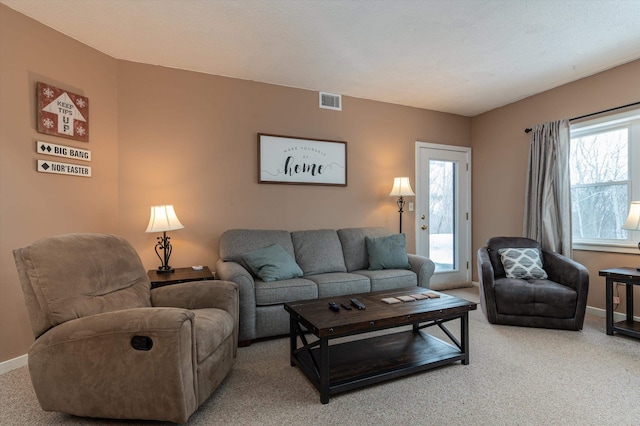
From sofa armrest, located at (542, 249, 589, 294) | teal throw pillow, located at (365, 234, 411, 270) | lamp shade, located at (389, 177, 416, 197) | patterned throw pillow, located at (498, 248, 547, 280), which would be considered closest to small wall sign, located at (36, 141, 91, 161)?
teal throw pillow, located at (365, 234, 411, 270)

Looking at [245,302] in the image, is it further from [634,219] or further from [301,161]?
[634,219]

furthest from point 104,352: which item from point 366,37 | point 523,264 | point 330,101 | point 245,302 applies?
point 523,264

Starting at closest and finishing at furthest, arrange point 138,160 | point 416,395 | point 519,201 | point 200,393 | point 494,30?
point 200,393 < point 416,395 < point 494,30 < point 138,160 < point 519,201

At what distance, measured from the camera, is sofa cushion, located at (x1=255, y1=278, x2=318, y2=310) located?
2.84 meters

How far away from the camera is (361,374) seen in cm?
211

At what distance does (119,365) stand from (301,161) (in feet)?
9.11

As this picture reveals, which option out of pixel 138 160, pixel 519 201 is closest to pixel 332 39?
pixel 138 160

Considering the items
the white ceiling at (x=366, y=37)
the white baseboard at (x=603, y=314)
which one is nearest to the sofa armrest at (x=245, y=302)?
the white ceiling at (x=366, y=37)

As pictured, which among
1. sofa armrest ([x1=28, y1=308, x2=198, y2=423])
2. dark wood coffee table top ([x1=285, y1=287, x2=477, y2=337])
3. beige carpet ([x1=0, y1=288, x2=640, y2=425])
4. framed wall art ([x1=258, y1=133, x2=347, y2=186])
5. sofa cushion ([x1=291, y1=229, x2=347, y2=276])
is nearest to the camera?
sofa armrest ([x1=28, y1=308, x2=198, y2=423])

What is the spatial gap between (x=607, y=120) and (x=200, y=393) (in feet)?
14.4

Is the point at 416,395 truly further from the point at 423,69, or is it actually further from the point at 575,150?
the point at 575,150

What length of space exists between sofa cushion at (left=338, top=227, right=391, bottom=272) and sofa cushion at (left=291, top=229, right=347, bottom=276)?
8cm

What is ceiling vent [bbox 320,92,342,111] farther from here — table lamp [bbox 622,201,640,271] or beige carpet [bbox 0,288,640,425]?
table lamp [bbox 622,201,640,271]

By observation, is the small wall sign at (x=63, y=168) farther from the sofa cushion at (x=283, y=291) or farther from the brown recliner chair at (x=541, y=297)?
the brown recliner chair at (x=541, y=297)
